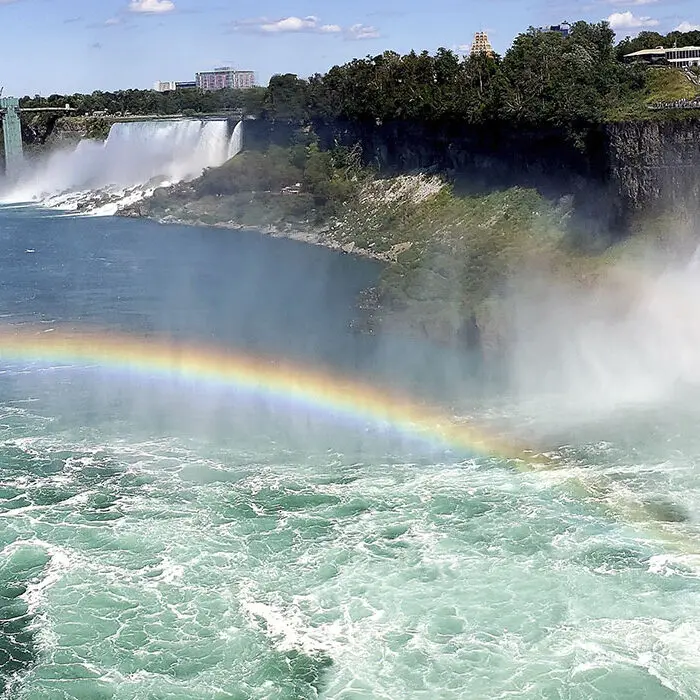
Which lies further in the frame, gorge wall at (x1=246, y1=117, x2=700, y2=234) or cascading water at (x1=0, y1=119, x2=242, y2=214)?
cascading water at (x1=0, y1=119, x2=242, y2=214)

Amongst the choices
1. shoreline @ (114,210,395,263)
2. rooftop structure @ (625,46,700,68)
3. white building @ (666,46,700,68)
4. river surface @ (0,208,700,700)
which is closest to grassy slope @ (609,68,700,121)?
rooftop structure @ (625,46,700,68)

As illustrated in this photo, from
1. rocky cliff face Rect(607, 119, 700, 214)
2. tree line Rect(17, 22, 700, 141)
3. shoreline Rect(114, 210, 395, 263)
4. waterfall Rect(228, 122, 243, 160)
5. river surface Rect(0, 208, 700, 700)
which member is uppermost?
tree line Rect(17, 22, 700, 141)

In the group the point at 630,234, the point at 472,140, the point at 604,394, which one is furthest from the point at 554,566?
the point at 472,140

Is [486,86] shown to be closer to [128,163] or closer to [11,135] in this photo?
[128,163]

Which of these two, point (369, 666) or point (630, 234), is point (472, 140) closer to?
point (630, 234)

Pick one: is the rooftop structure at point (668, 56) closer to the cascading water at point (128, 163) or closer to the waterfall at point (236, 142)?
the waterfall at point (236, 142)

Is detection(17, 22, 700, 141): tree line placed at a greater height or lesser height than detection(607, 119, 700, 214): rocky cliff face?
greater

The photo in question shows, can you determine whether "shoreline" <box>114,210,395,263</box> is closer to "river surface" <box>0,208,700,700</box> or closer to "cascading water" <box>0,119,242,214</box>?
"cascading water" <box>0,119,242,214</box>
